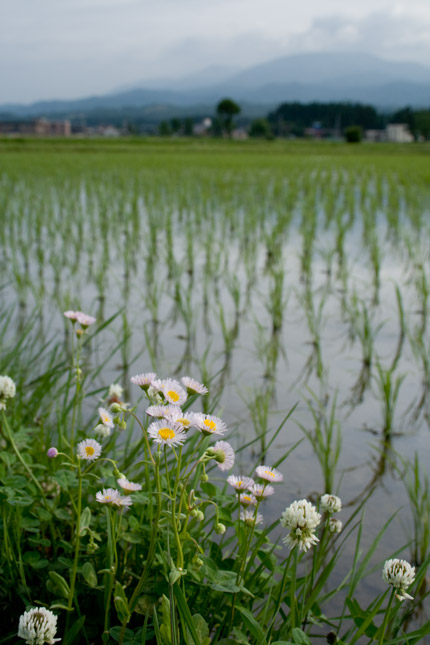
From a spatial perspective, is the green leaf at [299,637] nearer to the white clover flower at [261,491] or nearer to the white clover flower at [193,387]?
the white clover flower at [261,491]

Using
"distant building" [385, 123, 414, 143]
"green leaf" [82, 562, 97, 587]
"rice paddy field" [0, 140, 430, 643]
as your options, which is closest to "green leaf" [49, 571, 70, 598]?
"green leaf" [82, 562, 97, 587]

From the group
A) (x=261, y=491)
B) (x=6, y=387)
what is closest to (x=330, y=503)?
(x=261, y=491)

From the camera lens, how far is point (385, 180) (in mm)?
12117

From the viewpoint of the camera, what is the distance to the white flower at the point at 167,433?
0.81 meters

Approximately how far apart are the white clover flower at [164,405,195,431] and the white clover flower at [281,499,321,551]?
7.1 inches

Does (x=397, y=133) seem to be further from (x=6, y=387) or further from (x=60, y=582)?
(x=60, y=582)

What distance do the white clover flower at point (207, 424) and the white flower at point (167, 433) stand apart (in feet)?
0.09

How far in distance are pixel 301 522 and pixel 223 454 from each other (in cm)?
14

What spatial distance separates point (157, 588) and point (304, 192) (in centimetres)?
907


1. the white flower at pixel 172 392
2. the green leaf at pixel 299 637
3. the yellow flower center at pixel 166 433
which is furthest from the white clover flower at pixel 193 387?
the green leaf at pixel 299 637

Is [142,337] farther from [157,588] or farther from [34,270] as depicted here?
[157,588]

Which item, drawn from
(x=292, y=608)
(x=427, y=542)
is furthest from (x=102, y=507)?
(x=427, y=542)

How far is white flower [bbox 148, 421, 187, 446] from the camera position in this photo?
2.66 ft

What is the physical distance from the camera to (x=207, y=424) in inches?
34.5
